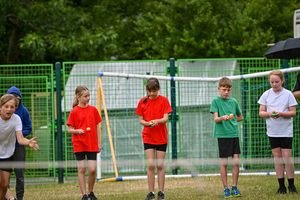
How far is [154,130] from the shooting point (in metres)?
13.1

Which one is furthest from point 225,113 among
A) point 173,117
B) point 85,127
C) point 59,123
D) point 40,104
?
point 40,104

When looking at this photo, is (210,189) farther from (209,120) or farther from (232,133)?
(209,120)

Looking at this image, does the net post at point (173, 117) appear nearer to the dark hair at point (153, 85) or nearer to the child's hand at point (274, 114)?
the dark hair at point (153, 85)

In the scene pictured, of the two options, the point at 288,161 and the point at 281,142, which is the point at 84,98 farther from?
the point at 288,161

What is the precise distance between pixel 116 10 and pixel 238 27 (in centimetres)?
596

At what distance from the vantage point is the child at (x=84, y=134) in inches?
522

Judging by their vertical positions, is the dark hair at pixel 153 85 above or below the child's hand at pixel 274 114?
above

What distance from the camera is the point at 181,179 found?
17.0 metres

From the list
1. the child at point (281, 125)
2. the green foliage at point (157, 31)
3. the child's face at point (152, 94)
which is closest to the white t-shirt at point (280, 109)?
the child at point (281, 125)

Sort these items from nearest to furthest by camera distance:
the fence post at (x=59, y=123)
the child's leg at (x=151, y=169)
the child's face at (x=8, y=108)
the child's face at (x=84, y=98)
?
the child's face at (x=8, y=108), the child's leg at (x=151, y=169), the child's face at (x=84, y=98), the fence post at (x=59, y=123)

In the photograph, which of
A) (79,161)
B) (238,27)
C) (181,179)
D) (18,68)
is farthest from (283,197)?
(238,27)

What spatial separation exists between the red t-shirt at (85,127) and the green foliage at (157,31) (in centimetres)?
1107

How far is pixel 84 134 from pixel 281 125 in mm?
2874

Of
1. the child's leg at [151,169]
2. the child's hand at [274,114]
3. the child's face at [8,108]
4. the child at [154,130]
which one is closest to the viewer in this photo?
the child's face at [8,108]
